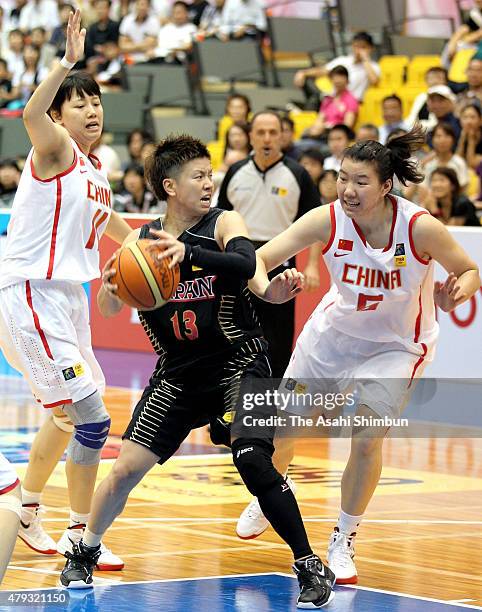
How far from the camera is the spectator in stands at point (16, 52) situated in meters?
23.2

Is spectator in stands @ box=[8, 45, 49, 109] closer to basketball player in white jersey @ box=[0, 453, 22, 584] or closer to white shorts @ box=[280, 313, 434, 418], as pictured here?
white shorts @ box=[280, 313, 434, 418]

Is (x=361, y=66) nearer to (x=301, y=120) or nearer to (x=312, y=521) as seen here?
(x=301, y=120)

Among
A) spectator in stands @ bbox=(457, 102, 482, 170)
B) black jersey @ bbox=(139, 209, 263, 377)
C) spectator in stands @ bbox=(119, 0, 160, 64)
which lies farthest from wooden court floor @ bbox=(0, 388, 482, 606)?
spectator in stands @ bbox=(119, 0, 160, 64)

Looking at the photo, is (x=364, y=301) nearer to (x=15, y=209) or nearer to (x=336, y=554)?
(x=336, y=554)

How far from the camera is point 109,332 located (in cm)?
1498

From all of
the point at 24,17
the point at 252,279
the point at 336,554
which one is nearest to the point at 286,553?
the point at 336,554

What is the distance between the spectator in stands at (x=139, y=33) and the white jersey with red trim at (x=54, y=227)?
15820 millimetres

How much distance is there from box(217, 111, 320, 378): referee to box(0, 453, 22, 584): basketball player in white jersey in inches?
187

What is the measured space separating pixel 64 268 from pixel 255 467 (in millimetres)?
1275

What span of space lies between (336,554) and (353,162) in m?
1.71

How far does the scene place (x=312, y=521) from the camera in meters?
7.35

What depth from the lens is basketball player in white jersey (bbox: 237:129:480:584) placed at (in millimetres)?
5891

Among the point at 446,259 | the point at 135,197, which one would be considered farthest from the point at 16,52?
the point at 446,259

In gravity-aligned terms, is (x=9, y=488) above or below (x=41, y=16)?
below
